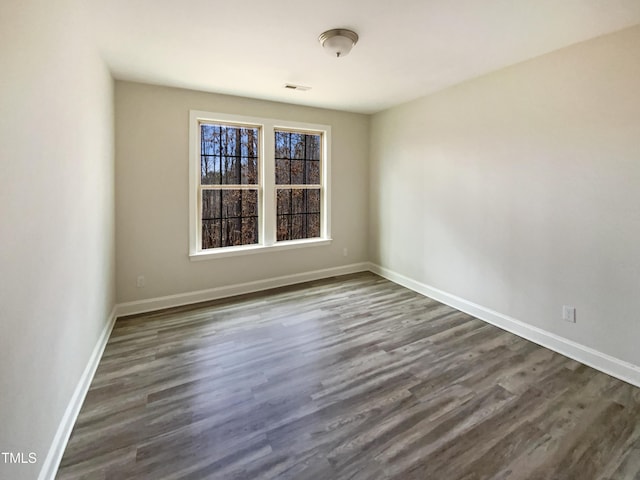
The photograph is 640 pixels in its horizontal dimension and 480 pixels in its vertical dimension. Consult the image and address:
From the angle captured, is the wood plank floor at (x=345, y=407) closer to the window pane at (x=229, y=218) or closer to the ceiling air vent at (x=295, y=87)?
the window pane at (x=229, y=218)

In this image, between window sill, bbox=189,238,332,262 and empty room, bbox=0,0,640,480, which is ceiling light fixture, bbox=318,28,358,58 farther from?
window sill, bbox=189,238,332,262

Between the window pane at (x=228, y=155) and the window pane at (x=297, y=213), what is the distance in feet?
1.75

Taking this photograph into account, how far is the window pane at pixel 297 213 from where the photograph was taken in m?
4.49

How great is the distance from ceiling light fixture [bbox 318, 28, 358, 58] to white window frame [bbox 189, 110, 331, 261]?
1845 millimetres

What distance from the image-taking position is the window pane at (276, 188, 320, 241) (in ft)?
14.7

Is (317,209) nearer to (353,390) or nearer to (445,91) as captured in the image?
(445,91)

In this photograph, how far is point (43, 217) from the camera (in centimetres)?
147

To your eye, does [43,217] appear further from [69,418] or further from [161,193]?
[161,193]

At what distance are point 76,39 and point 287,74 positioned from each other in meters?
1.74

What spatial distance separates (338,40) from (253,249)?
267 centimetres

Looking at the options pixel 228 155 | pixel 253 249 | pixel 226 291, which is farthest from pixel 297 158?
pixel 226 291

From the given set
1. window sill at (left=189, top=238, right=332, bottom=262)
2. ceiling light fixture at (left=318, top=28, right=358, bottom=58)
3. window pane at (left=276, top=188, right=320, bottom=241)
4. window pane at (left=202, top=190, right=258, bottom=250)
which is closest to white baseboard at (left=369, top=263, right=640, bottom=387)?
window sill at (left=189, top=238, right=332, bottom=262)

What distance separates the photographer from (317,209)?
4805 millimetres

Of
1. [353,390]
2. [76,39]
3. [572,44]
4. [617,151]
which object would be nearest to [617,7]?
[572,44]
